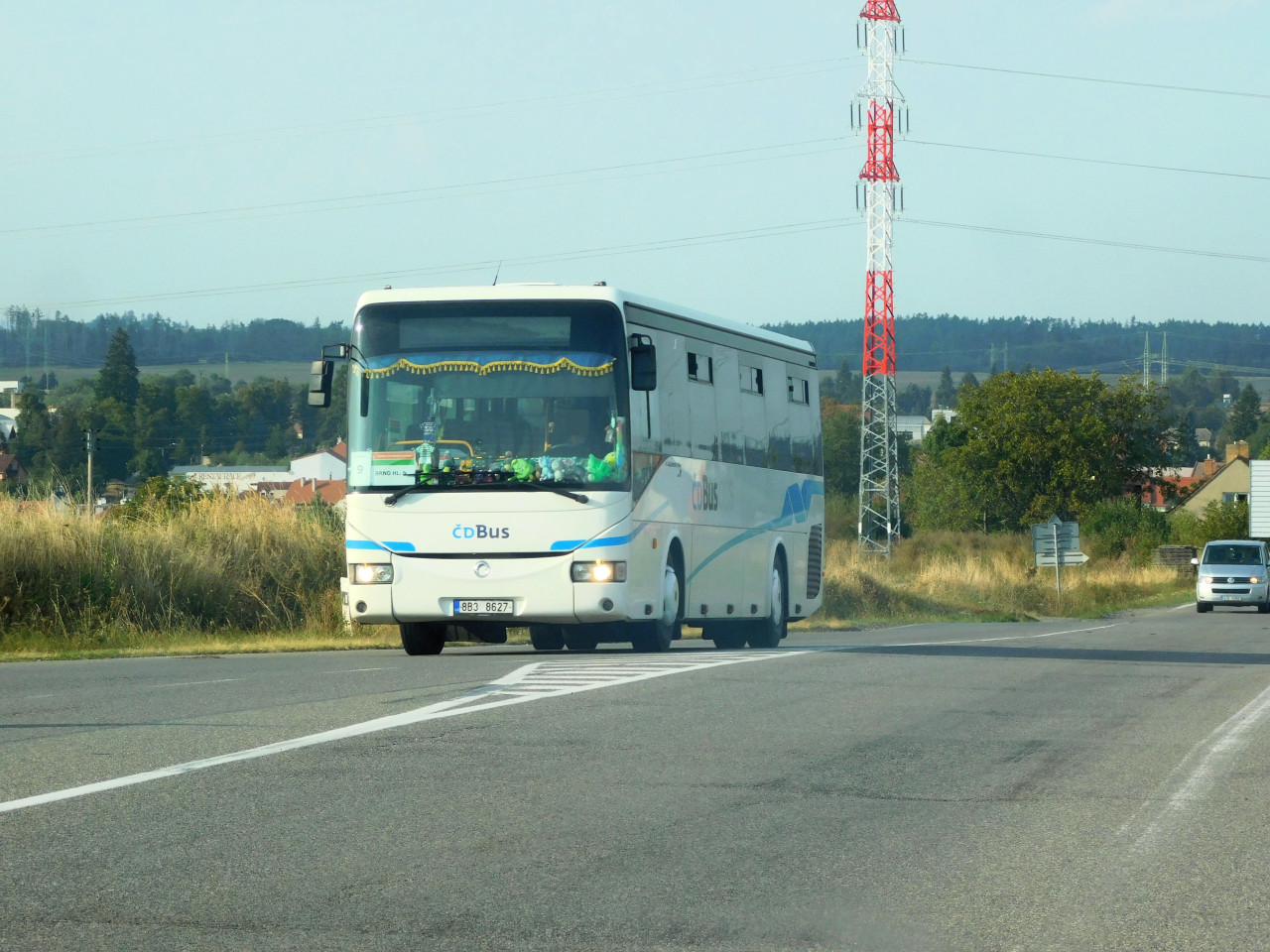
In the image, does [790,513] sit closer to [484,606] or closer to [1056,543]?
[484,606]

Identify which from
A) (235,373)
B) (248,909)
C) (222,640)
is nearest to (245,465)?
(235,373)

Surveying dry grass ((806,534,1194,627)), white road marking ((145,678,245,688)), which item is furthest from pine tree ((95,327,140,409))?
white road marking ((145,678,245,688))

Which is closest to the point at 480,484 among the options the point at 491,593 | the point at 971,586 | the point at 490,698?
the point at 491,593

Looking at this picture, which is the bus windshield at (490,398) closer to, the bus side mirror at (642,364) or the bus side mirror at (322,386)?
the bus side mirror at (642,364)

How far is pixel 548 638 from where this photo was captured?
68.6ft

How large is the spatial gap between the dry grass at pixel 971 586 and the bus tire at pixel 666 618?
17733 mm

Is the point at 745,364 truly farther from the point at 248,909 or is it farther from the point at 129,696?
the point at 248,909

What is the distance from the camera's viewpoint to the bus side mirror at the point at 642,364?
54.3 ft

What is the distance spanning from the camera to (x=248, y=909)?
585 cm

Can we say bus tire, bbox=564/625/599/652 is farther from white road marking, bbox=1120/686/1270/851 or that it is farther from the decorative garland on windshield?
white road marking, bbox=1120/686/1270/851

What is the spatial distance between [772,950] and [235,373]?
183 meters

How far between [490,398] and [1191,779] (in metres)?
8.75

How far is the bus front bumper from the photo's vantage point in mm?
16266

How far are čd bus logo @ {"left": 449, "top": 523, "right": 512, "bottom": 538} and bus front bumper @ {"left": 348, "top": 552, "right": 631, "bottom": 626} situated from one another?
0.22 m
